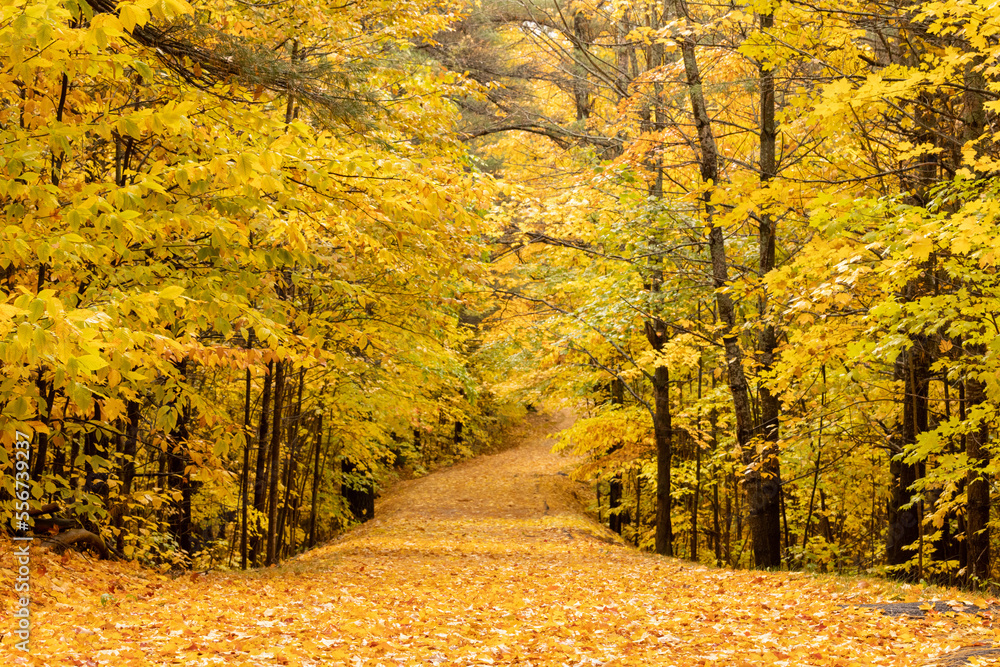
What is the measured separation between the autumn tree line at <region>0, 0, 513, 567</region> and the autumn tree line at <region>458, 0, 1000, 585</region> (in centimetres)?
174

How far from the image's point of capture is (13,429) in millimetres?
4062

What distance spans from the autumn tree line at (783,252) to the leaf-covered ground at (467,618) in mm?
1632

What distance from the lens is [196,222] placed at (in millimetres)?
4707

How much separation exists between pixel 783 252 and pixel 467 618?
7.91 meters

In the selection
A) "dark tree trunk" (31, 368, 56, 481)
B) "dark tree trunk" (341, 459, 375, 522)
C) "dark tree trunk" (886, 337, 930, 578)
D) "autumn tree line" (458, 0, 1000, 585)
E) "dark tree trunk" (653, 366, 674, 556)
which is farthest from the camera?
"dark tree trunk" (341, 459, 375, 522)

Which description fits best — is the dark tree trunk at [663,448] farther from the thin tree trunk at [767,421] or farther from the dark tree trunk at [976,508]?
the dark tree trunk at [976,508]

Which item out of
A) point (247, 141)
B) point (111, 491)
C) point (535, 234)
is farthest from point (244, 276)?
point (535, 234)

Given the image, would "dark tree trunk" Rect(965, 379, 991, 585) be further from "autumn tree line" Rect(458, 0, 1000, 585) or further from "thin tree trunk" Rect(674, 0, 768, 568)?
"thin tree trunk" Rect(674, 0, 768, 568)

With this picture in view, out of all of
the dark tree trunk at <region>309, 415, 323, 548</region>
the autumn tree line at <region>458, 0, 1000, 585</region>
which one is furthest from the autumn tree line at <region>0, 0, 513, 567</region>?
the dark tree trunk at <region>309, 415, 323, 548</region>

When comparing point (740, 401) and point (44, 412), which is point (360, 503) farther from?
point (44, 412)

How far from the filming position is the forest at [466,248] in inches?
178

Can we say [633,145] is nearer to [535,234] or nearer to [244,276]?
[535,234]

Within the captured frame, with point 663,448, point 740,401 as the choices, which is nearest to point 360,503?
point 663,448

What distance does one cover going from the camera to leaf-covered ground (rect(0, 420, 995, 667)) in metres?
4.61
